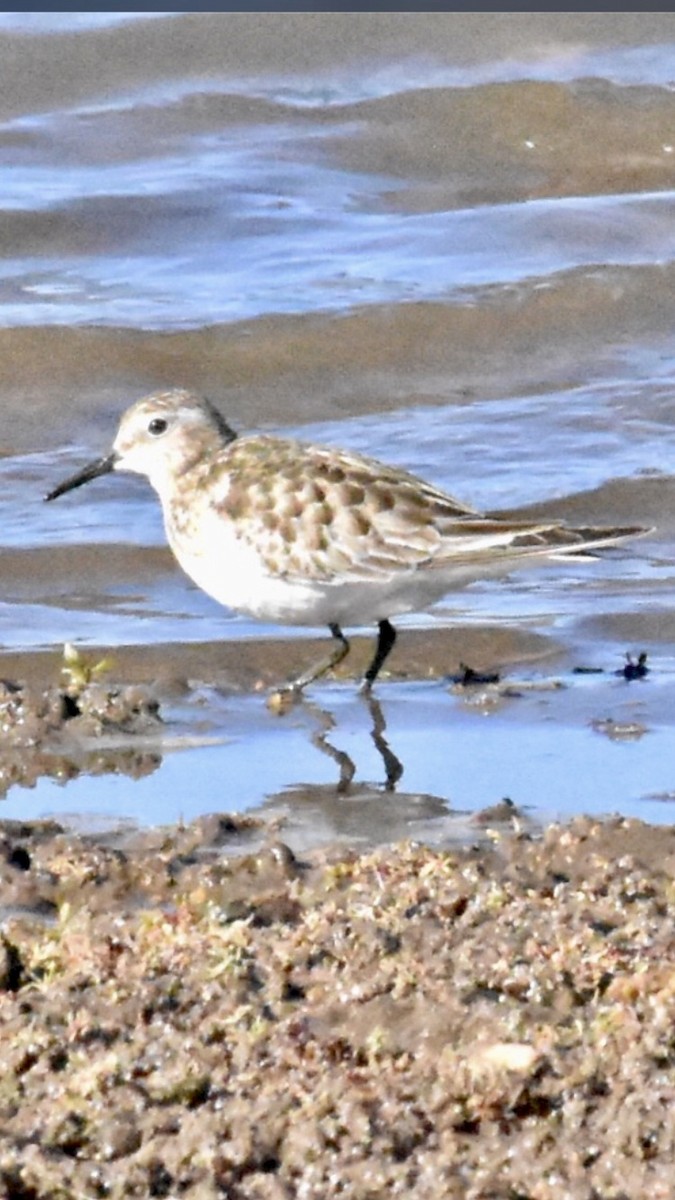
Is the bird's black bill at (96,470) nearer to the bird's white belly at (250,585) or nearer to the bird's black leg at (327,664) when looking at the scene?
the bird's white belly at (250,585)

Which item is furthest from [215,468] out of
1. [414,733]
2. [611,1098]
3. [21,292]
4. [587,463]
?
[21,292]

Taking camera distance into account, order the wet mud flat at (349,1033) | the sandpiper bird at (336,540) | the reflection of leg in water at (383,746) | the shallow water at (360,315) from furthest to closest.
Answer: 1. the sandpiper bird at (336,540)
2. the shallow water at (360,315)
3. the reflection of leg in water at (383,746)
4. the wet mud flat at (349,1033)

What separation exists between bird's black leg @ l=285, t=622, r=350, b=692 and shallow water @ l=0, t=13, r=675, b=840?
0.30ft

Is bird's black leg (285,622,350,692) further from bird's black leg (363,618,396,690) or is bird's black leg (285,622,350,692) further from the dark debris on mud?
the dark debris on mud

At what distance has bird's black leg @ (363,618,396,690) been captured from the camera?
668 cm

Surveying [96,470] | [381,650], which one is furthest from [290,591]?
[96,470]

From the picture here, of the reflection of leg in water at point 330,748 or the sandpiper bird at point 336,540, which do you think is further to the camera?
the sandpiper bird at point 336,540

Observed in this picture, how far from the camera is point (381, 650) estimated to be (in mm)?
6734

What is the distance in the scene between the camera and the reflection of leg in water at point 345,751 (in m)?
5.81

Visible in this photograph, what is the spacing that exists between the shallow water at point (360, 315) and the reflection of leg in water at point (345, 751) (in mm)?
40

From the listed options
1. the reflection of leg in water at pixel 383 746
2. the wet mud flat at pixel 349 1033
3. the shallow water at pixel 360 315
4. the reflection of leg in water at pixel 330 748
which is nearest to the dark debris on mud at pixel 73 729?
the shallow water at pixel 360 315

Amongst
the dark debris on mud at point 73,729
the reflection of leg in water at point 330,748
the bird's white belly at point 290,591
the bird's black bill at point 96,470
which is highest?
the bird's black bill at point 96,470

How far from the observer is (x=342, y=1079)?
3506 mm

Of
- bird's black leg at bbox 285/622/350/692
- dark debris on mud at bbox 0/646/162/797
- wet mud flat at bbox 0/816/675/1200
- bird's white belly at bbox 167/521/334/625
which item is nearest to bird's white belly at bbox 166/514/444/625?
bird's white belly at bbox 167/521/334/625
